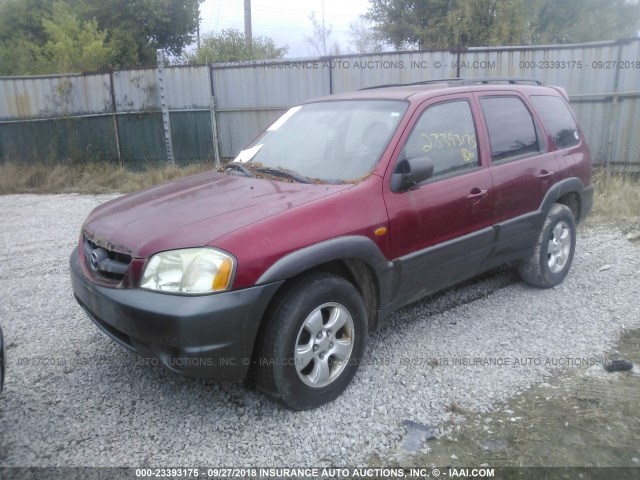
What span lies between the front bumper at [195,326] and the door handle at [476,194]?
1766mm

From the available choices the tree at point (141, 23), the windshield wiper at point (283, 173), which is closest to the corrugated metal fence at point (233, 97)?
the windshield wiper at point (283, 173)

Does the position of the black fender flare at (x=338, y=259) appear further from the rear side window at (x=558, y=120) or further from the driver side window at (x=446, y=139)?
the rear side window at (x=558, y=120)

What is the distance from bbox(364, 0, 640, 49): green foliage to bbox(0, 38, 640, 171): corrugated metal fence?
841 cm

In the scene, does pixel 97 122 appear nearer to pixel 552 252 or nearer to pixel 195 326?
pixel 552 252

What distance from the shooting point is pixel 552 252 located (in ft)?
16.2

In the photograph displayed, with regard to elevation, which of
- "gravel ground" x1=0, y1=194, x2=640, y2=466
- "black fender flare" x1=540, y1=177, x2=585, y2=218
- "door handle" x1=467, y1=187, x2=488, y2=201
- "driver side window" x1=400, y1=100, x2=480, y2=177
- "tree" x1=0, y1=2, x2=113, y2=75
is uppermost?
"tree" x1=0, y1=2, x2=113, y2=75

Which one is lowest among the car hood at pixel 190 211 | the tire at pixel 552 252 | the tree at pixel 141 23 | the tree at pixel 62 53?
the tire at pixel 552 252

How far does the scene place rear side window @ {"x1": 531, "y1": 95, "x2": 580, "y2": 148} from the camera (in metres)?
4.81

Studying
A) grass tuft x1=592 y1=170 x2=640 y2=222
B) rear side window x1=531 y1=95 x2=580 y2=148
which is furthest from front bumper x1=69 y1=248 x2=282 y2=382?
grass tuft x1=592 y1=170 x2=640 y2=222

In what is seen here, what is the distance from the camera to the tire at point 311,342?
2.90 m

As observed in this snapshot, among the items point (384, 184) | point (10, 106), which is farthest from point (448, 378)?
point (10, 106)

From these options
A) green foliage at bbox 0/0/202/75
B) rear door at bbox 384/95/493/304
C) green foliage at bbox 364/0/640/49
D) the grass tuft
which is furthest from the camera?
green foliage at bbox 0/0/202/75

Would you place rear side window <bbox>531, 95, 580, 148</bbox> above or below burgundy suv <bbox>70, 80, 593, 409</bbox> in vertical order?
above

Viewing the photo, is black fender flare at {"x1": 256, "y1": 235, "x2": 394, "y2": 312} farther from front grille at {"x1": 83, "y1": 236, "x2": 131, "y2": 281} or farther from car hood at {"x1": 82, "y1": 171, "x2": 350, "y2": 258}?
front grille at {"x1": 83, "y1": 236, "x2": 131, "y2": 281}
